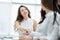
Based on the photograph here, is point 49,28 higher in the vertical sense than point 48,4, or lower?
lower

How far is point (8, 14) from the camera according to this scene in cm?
68

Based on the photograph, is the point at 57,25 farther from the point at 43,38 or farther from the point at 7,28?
the point at 7,28

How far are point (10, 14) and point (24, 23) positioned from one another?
0.08 meters

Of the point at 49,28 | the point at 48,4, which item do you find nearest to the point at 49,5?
the point at 48,4

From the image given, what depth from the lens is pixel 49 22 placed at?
66 cm

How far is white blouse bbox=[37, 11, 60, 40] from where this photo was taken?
2.14ft

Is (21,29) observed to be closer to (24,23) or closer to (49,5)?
(24,23)

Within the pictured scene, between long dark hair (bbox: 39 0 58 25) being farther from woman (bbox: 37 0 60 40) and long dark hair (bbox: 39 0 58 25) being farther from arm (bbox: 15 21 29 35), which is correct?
arm (bbox: 15 21 29 35)

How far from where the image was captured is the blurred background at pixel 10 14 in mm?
670

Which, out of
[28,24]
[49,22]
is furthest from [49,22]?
[28,24]

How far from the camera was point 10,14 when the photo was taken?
26.6 inches

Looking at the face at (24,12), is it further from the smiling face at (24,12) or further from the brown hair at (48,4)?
the brown hair at (48,4)

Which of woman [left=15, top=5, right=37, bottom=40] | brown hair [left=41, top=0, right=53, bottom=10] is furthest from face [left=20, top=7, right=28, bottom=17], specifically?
brown hair [left=41, top=0, right=53, bottom=10]

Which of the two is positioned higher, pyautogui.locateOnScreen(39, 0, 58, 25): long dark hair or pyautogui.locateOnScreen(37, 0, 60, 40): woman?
pyautogui.locateOnScreen(39, 0, 58, 25): long dark hair
